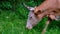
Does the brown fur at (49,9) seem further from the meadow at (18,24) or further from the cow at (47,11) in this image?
the meadow at (18,24)

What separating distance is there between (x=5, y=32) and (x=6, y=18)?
154cm

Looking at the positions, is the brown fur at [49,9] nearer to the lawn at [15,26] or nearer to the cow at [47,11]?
the cow at [47,11]

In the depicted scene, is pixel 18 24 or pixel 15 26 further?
pixel 18 24

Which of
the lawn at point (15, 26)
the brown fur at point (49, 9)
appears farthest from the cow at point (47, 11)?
the lawn at point (15, 26)

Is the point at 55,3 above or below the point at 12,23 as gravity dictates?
above

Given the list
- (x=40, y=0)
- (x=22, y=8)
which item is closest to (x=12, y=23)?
(x=22, y=8)

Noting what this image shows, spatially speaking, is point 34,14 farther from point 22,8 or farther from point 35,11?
point 22,8

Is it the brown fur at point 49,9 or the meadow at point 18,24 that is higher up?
the brown fur at point 49,9

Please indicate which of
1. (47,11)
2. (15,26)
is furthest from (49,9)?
(15,26)

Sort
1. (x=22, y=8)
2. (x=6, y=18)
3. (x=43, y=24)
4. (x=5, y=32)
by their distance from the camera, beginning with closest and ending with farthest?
1. (x=5, y=32)
2. (x=43, y=24)
3. (x=6, y=18)
4. (x=22, y=8)

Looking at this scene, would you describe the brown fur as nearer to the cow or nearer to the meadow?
the cow

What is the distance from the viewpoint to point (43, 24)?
886 centimetres

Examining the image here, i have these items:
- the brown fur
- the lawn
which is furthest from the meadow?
the brown fur

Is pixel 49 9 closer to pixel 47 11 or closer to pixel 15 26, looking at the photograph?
pixel 47 11
